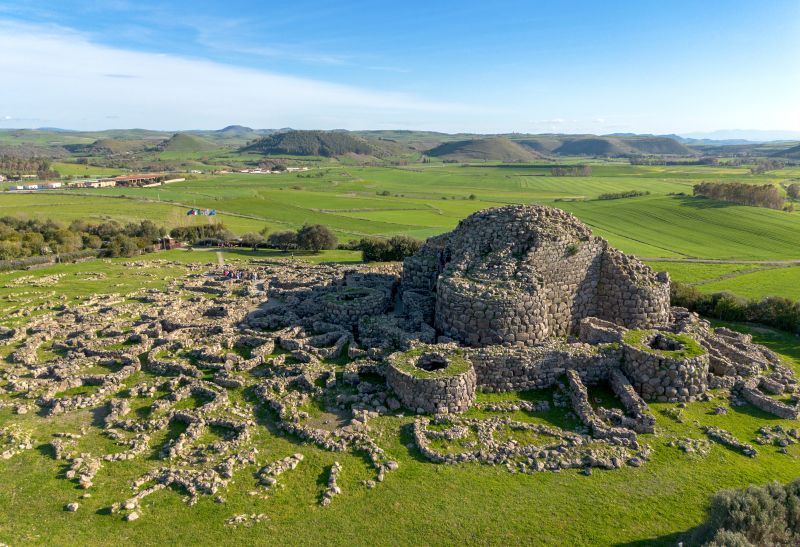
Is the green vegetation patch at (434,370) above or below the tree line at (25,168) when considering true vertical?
below

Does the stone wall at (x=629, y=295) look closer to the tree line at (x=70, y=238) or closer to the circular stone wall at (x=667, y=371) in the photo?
the circular stone wall at (x=667, y=371)

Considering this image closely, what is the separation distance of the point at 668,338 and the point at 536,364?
309 inches

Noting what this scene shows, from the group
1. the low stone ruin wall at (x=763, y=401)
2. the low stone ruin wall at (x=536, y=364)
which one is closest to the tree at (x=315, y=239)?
the low stone ruin wall at (x=536, y=364)

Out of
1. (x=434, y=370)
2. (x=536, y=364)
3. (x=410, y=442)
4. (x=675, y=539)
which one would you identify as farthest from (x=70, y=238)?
(x=675, y=539)

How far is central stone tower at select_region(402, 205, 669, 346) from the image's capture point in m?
26.9

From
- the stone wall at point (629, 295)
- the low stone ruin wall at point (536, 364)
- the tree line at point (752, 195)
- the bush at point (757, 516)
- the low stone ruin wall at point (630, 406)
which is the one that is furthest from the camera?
the tree line at point (752, 195)

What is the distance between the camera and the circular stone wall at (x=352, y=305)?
33.1 m

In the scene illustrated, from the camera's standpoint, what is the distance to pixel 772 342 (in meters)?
32.5

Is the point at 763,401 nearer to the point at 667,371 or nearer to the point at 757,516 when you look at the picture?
the point at 667,371

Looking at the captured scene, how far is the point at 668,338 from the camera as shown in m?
26.2

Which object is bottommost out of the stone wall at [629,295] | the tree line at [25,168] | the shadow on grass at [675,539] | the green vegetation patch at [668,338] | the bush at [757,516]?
the shadow on grass at [675,539]

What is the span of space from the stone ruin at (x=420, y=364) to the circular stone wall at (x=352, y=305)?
121mm

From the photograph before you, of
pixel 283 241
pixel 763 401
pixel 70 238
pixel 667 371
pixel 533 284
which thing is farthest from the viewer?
pixel 283 241

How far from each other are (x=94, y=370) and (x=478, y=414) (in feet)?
68.5
